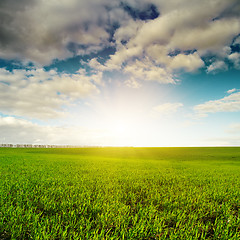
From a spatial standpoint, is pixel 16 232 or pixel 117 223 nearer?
pixel 16 232

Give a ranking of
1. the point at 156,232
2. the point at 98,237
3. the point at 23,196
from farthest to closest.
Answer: the point at 23,196, the point at 156,232, the point at 98,237

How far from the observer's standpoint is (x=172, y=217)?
3936 millimetres

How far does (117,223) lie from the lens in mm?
3432

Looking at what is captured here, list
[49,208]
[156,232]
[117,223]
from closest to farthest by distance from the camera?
[156,232] < [117,223] < [49,208]

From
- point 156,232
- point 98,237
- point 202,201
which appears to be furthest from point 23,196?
point 202,201

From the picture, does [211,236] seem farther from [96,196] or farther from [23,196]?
[23,196]

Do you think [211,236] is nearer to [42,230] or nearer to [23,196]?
[42,230]

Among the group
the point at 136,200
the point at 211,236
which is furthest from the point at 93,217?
the point at 211,236

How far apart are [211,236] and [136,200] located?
2.40 metres

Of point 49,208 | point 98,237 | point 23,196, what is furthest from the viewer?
point 23,196

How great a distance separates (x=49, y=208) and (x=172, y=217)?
3.30 m

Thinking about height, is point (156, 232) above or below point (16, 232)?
below

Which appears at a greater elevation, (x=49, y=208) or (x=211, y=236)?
(x=49, y=208)

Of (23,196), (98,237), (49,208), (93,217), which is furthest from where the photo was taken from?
(23,196)
